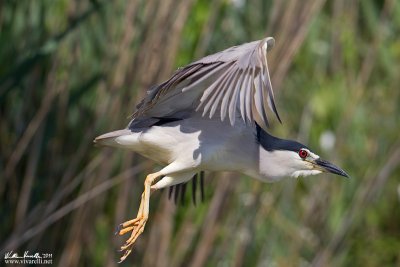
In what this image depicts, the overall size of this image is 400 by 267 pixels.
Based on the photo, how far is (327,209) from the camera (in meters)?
4.57

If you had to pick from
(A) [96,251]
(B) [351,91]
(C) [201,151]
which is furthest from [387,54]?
(C) [201,151]

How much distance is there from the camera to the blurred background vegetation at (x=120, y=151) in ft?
12.3

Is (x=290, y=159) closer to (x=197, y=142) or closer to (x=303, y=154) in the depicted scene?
(x=303, y=154)

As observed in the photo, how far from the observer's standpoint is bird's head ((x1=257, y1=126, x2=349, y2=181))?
3084 millimetres

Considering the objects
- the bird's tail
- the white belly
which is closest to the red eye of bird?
the white belly

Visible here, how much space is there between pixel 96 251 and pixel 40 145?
508mm

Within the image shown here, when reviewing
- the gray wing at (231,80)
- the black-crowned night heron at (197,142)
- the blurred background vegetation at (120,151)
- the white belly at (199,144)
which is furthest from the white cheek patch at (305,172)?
the blurred background vegetation at (120,151)

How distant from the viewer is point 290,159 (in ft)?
10.2

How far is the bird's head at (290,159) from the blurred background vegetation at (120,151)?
638mm

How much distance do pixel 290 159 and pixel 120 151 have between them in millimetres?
1013

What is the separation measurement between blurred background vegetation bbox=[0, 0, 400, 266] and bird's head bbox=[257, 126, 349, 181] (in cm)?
64

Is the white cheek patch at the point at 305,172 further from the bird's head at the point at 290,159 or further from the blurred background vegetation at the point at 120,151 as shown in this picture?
the blurred background vegetation at the point at 120,151

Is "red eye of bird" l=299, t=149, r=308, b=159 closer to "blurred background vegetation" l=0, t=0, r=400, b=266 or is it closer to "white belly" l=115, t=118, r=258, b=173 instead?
"white belly" l=115, t=118, r=258, b=173

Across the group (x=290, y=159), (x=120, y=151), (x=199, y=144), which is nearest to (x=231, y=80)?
(x=199, y=144)
